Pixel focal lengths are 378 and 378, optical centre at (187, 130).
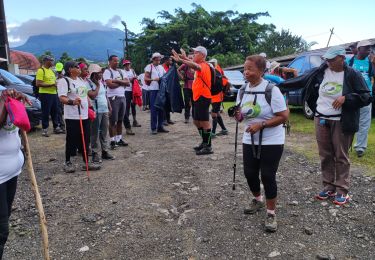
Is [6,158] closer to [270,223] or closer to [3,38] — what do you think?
[270,223]

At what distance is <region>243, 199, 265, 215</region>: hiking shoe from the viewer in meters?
4.35

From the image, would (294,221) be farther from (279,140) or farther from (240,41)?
(240,41)

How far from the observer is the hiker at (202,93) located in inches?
265

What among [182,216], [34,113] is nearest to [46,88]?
[34,113]

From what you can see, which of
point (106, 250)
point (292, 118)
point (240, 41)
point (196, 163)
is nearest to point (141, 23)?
point (240, 41)

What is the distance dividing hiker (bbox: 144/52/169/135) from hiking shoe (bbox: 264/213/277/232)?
5.81m

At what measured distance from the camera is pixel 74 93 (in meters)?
5.98

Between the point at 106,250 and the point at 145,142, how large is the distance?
16.9 ft

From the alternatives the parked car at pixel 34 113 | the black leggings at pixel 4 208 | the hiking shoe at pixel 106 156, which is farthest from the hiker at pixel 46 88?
the black leggings at pixel 4 208

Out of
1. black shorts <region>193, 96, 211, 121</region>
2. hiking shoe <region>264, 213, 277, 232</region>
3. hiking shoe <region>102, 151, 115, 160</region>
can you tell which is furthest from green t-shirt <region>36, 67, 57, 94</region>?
hiking shoe <region>264, 213, 277, 232</region>

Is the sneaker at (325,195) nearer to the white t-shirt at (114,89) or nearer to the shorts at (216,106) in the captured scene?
the shorts at (216,106)

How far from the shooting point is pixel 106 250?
359 centimetres

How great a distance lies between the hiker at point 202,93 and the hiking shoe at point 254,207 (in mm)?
2840

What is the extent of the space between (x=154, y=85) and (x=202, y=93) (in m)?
2.87
